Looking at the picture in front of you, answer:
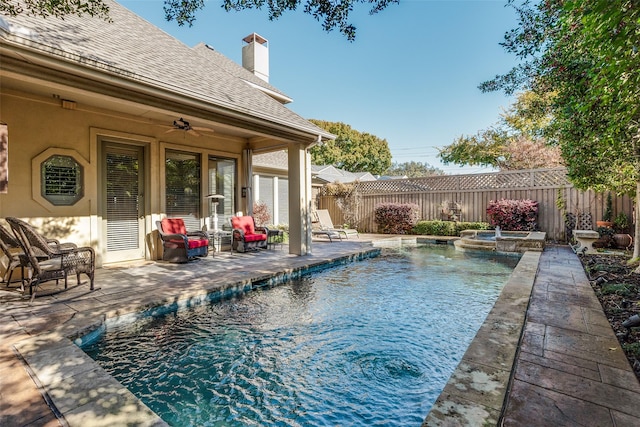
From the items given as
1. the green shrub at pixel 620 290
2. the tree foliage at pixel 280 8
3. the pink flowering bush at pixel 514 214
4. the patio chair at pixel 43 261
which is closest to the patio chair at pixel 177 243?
the patio chair at pixel 43 261

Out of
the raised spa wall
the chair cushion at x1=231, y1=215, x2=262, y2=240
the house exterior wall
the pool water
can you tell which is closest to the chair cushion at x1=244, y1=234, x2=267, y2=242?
the chair cushion at x1=231, y1=215, x2=262, y2=240

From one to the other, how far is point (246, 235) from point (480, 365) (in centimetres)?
649

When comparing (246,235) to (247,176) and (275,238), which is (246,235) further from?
(275,238)

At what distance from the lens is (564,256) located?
7.26 m

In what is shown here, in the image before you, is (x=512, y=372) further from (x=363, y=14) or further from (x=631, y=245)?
(x=631, y=245)

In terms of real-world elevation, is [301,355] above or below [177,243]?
below

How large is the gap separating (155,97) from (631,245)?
11.7m

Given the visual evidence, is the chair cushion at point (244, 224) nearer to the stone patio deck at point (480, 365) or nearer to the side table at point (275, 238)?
the side table at point (275, 238)

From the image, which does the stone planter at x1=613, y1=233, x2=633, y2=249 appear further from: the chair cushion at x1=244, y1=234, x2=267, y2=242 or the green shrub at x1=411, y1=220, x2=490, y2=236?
the chair cushion at x1=244, y1=234, x2=267, y2=242

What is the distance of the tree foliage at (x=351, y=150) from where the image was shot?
32.8 metres

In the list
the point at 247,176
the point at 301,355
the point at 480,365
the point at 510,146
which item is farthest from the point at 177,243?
the point at 510,146

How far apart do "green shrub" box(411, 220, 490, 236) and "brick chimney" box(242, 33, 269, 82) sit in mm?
9153

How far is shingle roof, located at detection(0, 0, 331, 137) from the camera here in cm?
366

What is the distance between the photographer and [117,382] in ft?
6.95
